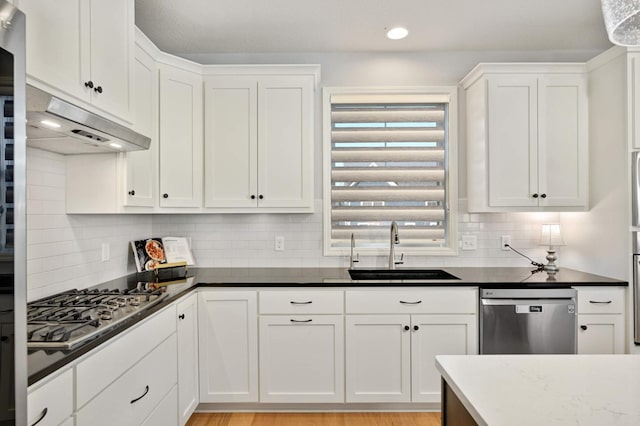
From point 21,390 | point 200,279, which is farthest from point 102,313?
point 200,279

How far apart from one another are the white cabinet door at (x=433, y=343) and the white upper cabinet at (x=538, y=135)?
3.17 feet

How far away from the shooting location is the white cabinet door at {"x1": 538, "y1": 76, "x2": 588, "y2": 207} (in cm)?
280

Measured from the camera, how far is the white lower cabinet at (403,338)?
2.56m

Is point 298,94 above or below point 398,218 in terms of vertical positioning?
above

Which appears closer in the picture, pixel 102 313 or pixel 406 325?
pixel 102 313

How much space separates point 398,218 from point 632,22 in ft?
7.84

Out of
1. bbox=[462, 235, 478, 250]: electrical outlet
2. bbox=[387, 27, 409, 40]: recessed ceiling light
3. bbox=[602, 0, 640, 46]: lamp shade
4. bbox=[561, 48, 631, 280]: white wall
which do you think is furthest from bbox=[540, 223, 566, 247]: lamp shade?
bbox=[602, 0, 640, 46]: lamp shade

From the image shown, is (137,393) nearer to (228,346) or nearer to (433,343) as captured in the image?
(228,346)

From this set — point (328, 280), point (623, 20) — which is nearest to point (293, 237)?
point (328, 280)

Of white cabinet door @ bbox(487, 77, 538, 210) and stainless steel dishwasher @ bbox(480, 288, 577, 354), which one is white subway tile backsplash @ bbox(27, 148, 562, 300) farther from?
stainless steel dishwasher @ bbox(480, 288, 577, 354)

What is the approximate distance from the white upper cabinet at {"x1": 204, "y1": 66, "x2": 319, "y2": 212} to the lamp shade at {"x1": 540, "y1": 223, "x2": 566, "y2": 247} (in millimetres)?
1852

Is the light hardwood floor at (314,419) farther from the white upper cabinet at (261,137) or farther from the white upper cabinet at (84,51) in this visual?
the white upper cabinet at (84,51)

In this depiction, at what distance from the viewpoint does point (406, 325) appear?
2.56 metres

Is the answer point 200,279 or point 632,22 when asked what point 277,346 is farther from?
point 632,22
